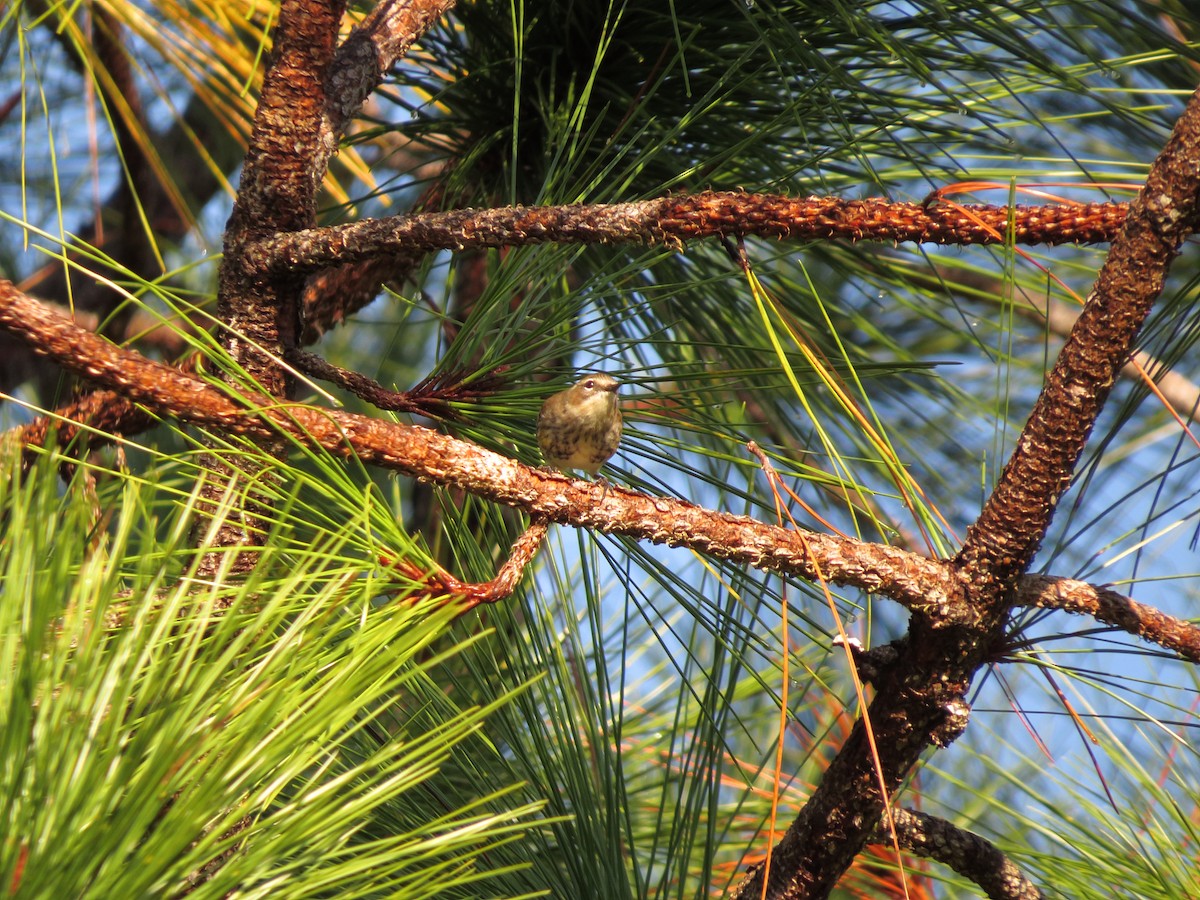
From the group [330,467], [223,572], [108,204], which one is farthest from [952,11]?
[108,204]

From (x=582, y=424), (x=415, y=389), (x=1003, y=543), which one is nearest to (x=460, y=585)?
(x=415, y=389)

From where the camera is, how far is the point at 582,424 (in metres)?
1.91

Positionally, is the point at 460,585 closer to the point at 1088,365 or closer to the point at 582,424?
the point at 1088,365

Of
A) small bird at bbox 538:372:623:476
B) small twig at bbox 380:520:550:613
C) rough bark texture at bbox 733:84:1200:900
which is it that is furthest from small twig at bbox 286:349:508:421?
rough bark texture at bbox 733:84:1200:900

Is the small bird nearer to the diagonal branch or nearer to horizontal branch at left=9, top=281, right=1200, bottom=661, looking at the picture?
horizontal branch at left=9, top=281, right=1200, bottom=661

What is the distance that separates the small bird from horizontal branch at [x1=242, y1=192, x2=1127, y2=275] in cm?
27

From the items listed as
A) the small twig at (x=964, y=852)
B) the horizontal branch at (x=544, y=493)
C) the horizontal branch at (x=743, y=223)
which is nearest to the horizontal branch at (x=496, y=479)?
the horizontal branch at (x=544, y=493)

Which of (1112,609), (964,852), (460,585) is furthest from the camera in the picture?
(964,852)

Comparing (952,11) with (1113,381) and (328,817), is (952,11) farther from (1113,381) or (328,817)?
(328,817)

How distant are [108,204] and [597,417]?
9.06 ft

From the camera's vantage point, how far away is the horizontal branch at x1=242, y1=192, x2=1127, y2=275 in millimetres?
1085

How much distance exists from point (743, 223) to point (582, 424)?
823 mm

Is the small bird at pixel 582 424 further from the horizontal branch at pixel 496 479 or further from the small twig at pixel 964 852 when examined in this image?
the small twig at pixel 964 852

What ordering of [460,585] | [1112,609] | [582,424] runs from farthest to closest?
[582,424] → [1112,609] → [460,585]
